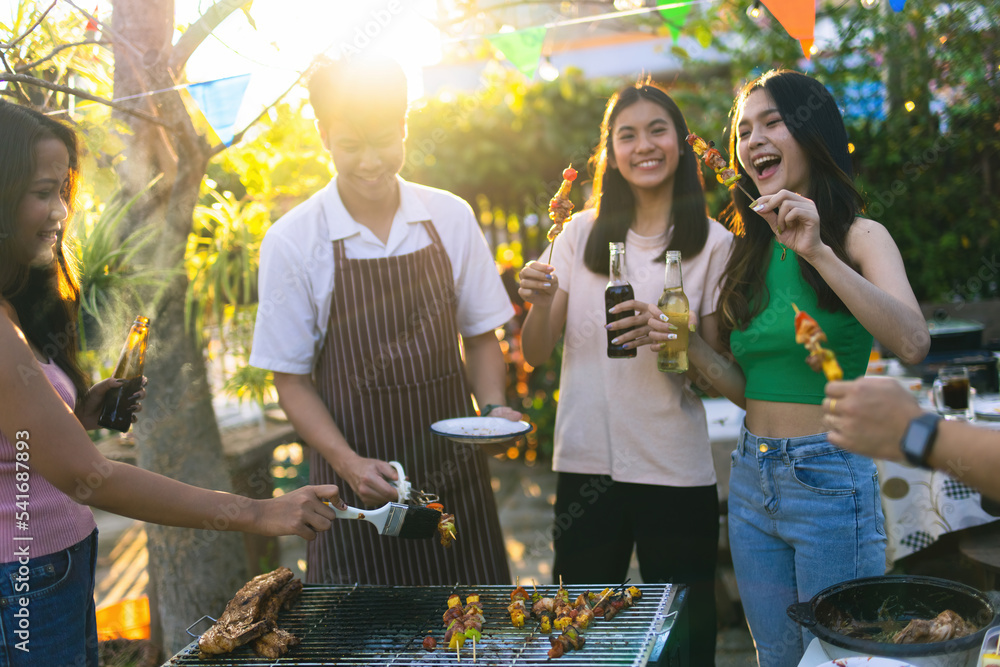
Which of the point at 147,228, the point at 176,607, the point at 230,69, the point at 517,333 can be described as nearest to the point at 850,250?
the point at 230,69

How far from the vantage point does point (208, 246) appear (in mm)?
4051

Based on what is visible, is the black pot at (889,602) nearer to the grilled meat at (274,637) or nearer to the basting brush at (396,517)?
the basting brush at (396,517)

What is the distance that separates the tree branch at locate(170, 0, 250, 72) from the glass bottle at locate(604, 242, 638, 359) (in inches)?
71.7

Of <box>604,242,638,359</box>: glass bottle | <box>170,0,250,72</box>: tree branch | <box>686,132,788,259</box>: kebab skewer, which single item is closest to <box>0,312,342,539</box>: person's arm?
<box>604,242,638,359</box>: glass bottle

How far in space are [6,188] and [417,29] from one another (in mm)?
2580

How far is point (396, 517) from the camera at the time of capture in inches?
82.0

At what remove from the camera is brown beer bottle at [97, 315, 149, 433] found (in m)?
2.28

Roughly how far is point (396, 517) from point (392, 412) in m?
0.70

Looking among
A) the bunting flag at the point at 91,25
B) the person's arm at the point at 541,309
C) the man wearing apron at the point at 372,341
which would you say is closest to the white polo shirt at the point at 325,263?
the man wearing apron at the point at 372,341

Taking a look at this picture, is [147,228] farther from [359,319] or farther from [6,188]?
[6,188]

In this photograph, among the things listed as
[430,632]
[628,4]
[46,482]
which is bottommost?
[430,632]

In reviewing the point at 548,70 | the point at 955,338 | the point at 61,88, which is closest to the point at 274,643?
the point at 61,88

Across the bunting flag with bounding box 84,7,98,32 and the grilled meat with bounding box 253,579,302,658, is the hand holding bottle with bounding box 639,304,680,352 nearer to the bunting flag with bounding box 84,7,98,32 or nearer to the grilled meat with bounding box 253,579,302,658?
→ the grilled meat with bounding box 253,579,302,658

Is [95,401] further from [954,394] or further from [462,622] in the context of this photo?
[954,394]
